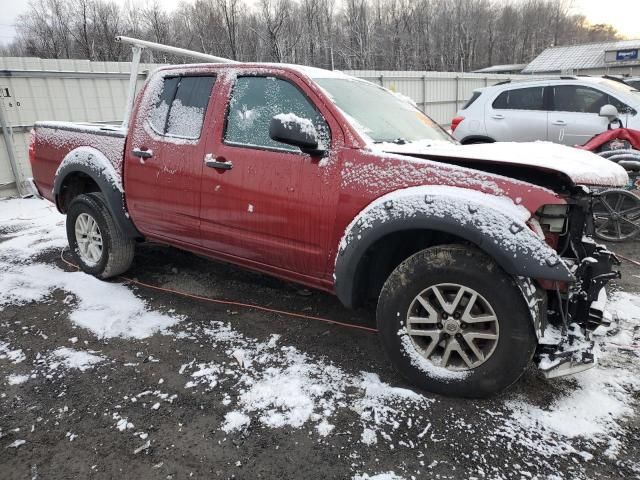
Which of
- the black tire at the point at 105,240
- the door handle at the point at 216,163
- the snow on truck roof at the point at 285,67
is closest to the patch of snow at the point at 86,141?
the black tire at the point at 105,240

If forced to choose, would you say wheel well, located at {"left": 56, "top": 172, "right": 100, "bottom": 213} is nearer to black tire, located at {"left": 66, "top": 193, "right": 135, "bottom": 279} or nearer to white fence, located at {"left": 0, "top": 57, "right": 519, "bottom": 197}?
black tire, located at {"left": 66, "top": 193, "right": 135, "bottom": 279}

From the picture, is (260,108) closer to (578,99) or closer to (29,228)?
(29,228)

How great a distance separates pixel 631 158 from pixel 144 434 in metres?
5.51

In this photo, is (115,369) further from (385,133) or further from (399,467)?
(385,133)

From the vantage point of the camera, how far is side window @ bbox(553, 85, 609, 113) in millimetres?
7449

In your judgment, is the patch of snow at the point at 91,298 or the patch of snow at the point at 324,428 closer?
the patch of snow at the point at 324,428

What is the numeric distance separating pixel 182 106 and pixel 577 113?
266 inches

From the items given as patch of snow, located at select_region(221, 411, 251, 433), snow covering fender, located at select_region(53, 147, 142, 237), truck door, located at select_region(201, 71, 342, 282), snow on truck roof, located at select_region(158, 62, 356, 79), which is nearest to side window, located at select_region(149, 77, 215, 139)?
snow on truck roof, located at select_region(158, 62, 356, 79)

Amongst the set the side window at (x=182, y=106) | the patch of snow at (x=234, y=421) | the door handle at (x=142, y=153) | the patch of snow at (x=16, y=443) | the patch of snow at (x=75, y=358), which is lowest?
the patch of snow at (x=234, y=421)

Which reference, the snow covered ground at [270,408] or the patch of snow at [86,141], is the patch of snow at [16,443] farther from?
the patch of snow at [86,141]

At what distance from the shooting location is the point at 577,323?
249cm

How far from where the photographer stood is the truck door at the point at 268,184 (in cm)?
284

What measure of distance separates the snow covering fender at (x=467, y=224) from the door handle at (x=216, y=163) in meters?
1.06

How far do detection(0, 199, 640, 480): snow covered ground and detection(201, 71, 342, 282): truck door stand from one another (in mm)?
642
